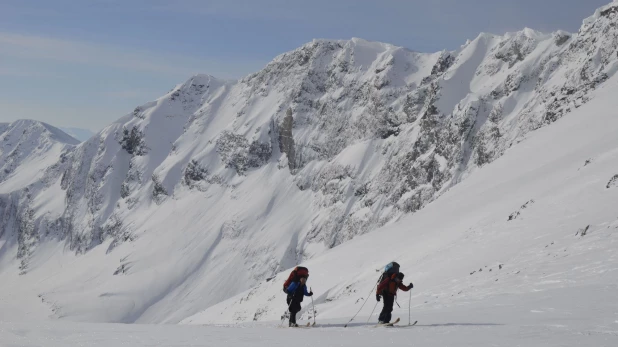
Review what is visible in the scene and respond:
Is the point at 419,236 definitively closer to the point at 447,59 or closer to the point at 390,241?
the point at 390,241

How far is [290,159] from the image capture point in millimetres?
153875

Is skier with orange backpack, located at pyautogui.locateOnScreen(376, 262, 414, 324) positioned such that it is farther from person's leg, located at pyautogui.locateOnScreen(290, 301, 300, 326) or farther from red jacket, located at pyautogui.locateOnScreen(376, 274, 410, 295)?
person's leg, located at pyautogui.locateOnScreen(290, 301, 300, 326)

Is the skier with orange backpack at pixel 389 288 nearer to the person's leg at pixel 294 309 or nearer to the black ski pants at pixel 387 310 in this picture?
the black ski pants at pixel 387 310

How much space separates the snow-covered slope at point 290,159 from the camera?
326 ft

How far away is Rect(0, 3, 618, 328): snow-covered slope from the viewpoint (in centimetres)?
9950

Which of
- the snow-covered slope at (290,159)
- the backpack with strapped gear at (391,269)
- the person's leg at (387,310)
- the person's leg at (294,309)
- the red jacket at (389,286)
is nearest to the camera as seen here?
the person's leg at (387,310)

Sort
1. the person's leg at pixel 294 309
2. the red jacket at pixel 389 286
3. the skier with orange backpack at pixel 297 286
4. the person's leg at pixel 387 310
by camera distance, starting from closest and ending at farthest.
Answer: the person's leg at pixel 387 310 → the red jacket at pixel 389 286 → the person's leg at pixel 294 309 → the skier with orange backpack at pixel 297 286

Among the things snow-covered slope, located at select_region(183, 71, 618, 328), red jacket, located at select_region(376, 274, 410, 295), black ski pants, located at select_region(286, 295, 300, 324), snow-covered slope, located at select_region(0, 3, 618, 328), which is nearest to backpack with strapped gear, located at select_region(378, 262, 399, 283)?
red jacket, located at select_region(376, 274, 410, 295)

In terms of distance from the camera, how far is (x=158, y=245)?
5984 inches

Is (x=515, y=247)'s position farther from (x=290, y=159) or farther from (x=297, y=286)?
(x=290, y=159)

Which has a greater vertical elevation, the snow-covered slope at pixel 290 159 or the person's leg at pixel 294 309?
the snow-covered slope at pixel 290 159

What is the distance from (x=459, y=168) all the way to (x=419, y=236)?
62746mm

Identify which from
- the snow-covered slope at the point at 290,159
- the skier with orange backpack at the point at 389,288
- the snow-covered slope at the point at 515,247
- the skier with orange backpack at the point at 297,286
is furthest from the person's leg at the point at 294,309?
the snow-covered slope at the point at 290,159

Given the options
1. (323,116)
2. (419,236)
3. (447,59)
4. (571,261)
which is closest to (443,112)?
(447,59)
